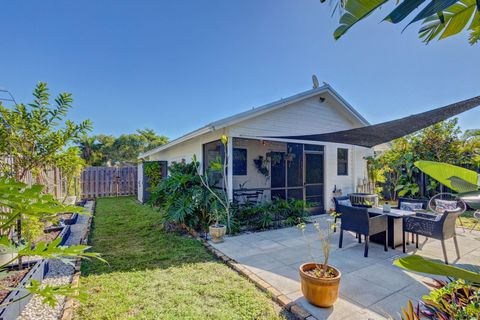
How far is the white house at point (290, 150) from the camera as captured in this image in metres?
7.40

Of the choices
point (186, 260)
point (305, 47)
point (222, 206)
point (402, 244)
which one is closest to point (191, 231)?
point (222, 206)

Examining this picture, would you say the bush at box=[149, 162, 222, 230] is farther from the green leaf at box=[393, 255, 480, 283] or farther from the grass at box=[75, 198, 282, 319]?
the green leaf at box=[393, 255, 480, 283]

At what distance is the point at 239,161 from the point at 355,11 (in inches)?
332

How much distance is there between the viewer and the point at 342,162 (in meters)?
9.74

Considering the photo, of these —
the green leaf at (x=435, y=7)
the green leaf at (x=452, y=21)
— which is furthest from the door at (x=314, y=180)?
the green leaf at (x=435, y=7)

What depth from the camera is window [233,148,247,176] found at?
1006cm

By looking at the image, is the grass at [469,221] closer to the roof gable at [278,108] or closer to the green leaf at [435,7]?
the roof gable at [278,108]

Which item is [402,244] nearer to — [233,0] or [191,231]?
[191,231]

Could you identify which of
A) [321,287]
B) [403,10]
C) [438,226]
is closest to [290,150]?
[438,226]

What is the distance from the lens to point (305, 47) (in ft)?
26.5

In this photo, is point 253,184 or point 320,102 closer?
point 320,102

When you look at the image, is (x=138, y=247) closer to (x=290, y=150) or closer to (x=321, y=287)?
(x=321, y=287)

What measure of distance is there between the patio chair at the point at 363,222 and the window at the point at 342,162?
4.61 metres

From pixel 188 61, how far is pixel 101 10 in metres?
3.95
